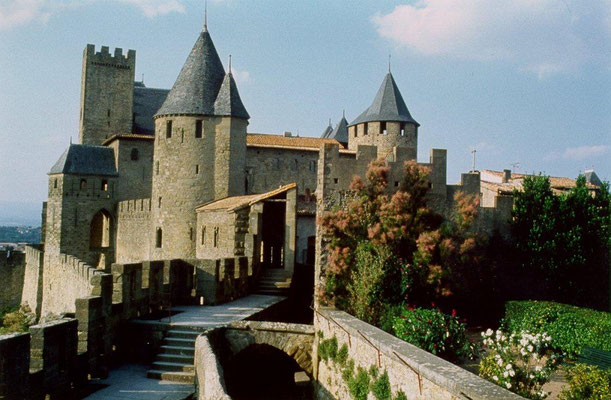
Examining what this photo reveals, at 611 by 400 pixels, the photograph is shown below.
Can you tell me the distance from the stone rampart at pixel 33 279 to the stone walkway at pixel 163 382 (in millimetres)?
24492

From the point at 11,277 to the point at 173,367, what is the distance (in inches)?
1361

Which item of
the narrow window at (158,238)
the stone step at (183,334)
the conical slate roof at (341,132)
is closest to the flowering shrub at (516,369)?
the stone step at (183,334)

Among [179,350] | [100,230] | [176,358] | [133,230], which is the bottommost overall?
[176,358]

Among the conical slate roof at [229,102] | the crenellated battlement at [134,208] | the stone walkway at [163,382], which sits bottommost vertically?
the stone walkway at [163,382]

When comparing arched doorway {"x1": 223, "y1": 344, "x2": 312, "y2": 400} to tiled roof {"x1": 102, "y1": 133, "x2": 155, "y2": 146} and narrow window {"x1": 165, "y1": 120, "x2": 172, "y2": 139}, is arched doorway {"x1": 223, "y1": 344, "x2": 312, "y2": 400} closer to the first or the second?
narrow window {"x1": 165, "y1": 120, "x2": 172, "y2": 139}

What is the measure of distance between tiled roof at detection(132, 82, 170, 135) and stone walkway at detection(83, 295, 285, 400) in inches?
1083

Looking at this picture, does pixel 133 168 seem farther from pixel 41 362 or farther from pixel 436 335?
pixel 436 335

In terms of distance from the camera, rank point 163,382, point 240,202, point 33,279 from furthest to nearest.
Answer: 1. point 33,279
2. point 240,202
3. point 163,382

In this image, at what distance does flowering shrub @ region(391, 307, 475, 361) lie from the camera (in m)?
12.6

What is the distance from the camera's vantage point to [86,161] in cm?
3903

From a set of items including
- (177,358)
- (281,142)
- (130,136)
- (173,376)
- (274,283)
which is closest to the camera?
(173,376)

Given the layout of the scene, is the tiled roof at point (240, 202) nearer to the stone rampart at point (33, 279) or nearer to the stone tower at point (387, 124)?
the stone tower at point (387, 124)

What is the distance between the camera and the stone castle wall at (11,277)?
41.8 m

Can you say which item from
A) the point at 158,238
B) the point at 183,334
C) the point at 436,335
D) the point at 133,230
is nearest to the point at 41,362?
the point at 183,334
